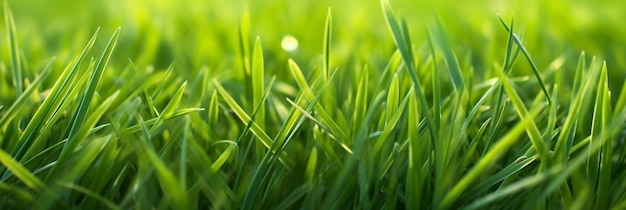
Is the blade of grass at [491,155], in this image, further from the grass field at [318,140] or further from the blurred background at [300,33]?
the blurred background at [300,33]

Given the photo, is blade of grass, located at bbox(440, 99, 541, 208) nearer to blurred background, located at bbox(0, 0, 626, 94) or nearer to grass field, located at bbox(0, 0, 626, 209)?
grass field, located at bbox(0, 0, 626, 209)

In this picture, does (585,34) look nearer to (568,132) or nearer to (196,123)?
(568,132)

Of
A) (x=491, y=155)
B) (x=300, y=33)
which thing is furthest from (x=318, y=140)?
(x=300, y=33)

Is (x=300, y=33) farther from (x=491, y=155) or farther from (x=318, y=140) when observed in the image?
(x=491, y=155)

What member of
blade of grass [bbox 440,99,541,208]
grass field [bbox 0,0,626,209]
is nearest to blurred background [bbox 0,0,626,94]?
grass field [bbox 0,0,626,209]

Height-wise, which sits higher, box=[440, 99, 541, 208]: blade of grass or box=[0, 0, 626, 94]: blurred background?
box=[440, 99, 541, 208]: blade of grass

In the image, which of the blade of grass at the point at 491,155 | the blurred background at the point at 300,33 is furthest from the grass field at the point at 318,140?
the blurred background at the point at 300,33

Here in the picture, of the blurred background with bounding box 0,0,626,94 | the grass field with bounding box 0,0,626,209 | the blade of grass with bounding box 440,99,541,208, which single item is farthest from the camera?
the blurred background with bounding box 0,0,626,94

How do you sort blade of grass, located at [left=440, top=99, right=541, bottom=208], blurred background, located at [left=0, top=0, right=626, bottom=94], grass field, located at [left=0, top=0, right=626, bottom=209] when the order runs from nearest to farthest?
blade of grass, located at [left=440, top=99, right=541, bottom=208] < grass field, located at [left=0, top=0, right=626, bottom=209] < blurred background, located at [left=0, top=0, right=626, bottom=94]
